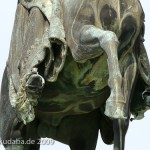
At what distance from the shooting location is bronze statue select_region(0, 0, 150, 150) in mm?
19766

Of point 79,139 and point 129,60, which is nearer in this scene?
point 129,60

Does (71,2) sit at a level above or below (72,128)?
above

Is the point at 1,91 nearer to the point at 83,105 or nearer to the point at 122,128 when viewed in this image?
the point at 83,105

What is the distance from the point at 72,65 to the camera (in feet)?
66.3

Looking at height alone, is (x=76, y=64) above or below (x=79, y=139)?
above

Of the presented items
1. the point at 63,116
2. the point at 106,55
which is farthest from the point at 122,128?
the point at 63,116

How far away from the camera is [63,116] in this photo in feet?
70.0

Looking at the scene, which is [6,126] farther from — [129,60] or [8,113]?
[129,60]

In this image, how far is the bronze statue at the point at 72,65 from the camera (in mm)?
19766

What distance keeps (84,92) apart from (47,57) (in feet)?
2.26

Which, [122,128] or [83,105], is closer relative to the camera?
[122,128]

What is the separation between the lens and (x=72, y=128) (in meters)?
21.7

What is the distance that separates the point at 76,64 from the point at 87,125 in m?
1.62

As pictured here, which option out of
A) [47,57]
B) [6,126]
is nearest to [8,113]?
[6,126]
